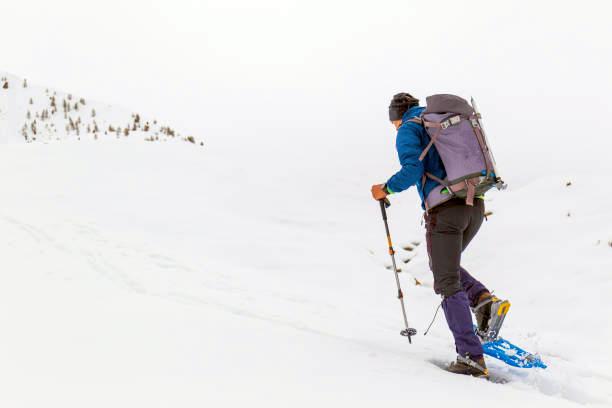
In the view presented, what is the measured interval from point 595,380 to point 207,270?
4071 millimetres

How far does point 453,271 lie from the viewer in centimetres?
399

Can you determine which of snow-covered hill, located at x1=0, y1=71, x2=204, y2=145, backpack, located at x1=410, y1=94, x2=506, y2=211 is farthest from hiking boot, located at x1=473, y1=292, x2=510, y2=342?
snow-covered hill, located at x1=0, y1=71, x2=204, y2=145

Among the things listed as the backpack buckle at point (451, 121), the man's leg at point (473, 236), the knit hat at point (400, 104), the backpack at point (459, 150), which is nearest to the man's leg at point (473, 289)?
the man's leg at point (473, 236)

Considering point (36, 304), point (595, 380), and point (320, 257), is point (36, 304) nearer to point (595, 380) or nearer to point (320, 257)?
point (320, 257)

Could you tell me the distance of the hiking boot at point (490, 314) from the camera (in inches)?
168

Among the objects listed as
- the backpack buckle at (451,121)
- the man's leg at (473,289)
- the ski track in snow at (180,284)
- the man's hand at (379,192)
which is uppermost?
the backpack buckle at (451,121)

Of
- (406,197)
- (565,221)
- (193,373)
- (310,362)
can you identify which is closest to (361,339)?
(310,362)

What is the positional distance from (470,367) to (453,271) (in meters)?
0.78

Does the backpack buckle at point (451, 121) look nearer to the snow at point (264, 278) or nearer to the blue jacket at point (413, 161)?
the blue jacket at point (413, 161)

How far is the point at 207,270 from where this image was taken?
226 inches

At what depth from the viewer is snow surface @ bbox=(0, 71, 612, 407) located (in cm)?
311

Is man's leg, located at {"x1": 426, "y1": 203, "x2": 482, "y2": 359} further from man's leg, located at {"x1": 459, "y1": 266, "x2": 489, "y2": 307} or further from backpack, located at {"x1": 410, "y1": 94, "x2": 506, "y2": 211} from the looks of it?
man's leg, located at {"x1": 459, "y1": 266, "x2": 489, "y2": 307}

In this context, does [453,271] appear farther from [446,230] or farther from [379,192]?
[379,192]

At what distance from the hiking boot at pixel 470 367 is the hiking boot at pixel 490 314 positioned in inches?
20.0
